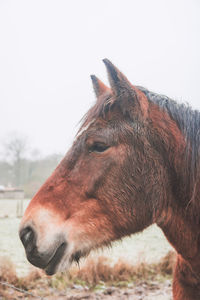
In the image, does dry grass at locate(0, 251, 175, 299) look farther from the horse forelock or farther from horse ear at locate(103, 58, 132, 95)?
horse ear at locate(103, 58, 132, 95)

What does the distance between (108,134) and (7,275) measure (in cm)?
419

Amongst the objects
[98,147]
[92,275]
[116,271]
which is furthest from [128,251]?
[98,147]

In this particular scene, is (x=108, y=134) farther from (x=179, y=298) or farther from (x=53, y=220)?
(x=179, y=298)

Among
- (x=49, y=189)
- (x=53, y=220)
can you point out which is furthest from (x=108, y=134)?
(x=53, y=220)

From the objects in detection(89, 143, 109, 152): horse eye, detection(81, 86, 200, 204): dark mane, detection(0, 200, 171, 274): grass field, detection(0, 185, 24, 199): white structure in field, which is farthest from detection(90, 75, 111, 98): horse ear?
detection(0, 185, 24, 199): white structure in field

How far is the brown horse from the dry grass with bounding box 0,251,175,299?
3.40 metres

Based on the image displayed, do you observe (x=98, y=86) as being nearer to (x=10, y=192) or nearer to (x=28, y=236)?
(x=28, y=236)

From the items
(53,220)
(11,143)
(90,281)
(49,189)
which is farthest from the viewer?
(11,143)

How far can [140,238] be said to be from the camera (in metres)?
10.2

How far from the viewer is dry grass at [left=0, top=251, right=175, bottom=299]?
4.78 meters

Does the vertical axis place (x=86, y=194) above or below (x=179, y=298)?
above

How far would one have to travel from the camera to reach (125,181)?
6.23 feet

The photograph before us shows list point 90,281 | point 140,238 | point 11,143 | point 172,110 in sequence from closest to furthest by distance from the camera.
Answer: point 172,110 < point 90,281 < point 140,238 < point 11,143

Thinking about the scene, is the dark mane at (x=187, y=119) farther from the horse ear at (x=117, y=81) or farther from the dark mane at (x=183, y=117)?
the horse ear at (x=117, y=81)
